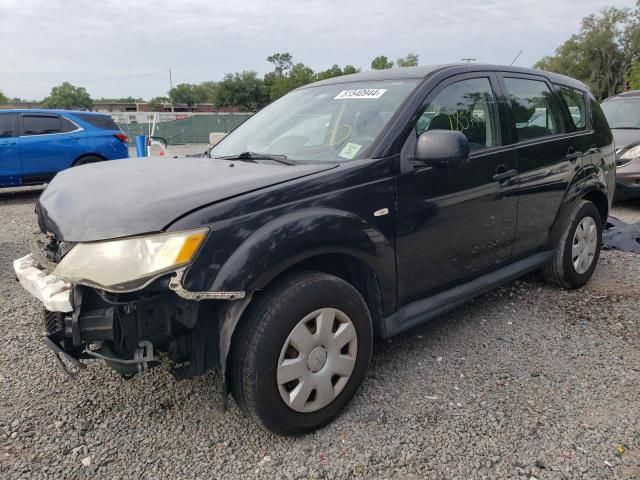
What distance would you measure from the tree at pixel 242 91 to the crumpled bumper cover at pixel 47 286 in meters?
76.2

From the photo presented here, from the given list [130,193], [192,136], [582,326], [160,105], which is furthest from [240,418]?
[160,105]

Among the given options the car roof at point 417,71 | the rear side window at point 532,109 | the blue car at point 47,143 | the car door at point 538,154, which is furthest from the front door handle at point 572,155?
the blue car at point 47,143

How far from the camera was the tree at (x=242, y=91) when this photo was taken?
76500mm

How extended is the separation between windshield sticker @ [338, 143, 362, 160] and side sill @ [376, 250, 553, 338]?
90 centimetres

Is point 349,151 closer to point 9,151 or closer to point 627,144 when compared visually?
point 627,144

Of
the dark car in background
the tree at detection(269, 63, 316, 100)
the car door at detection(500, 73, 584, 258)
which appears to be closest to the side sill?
the car door at detection(500, 73, 584, 258)

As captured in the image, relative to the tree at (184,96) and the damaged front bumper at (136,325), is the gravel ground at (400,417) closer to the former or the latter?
the damaged front bumper at (136,325)

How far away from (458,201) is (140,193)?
178 cm

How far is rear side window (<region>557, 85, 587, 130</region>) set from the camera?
13.4ft

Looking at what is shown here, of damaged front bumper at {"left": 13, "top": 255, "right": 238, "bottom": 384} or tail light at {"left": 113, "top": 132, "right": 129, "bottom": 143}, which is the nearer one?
damaged front bumper at {"left": 13, "top": 255, "right": 238, "bottom": 384}

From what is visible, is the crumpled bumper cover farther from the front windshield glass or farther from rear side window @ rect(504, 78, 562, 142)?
rear side window @ rect(504, 78, 562, 142)

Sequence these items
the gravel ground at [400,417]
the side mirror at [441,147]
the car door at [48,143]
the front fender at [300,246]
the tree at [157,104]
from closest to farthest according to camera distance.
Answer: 1. the front fender at [300,246]
2. the gravel ground at [400,417]
3. the side mirror at [441,147]
4. the car door at [48,143]
5. the tree at [157,104]

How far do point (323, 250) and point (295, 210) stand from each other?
0.24m

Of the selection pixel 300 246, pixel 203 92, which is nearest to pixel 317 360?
pixel 300 246
